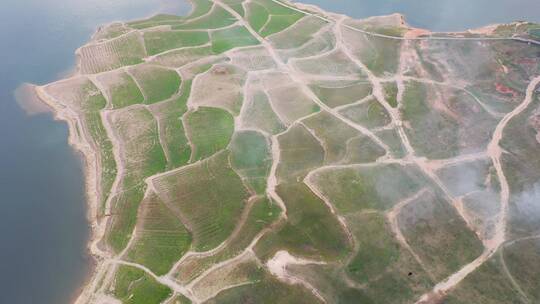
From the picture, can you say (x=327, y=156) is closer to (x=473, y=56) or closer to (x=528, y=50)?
(x=473, y=56)

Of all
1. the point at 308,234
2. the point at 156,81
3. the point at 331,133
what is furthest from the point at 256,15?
the point at 308,234

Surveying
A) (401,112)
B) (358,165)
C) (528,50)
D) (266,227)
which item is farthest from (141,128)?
(528,50)

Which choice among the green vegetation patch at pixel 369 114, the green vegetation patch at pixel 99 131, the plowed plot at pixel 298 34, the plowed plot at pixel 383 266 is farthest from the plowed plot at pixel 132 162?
the plowed plot at pixel 298 34

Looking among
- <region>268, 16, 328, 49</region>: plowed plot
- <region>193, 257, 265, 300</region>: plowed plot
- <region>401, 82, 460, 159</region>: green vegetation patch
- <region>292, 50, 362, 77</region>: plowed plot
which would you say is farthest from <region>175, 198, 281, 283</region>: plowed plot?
<region>268, 16, 328, 49</region>: plowed plot

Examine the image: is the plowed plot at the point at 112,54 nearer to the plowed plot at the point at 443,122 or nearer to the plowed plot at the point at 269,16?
the plowed plot at the point at 269,16

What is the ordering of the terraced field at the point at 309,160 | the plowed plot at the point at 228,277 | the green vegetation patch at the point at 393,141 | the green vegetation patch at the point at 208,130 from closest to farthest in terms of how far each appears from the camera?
1. the plowed plot at the point at 228,277
2. the terraced field at the point at 309,160
3. the green vegetation patch at the point at 393,141
4. the green vegetation patch at the point at 208,130

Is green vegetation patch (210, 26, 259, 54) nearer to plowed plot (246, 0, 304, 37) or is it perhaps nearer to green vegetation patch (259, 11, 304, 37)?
plowed plot (246, 0, 304, 37)
